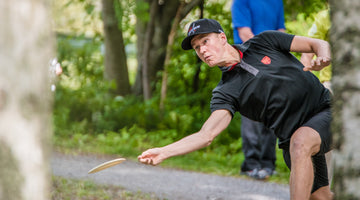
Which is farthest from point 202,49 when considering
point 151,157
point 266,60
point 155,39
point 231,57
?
point 155,39

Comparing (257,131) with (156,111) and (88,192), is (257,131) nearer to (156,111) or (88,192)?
(88,192)

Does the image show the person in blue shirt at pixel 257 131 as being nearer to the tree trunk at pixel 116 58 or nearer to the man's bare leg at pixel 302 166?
the man's bare leg at pixel 302 166

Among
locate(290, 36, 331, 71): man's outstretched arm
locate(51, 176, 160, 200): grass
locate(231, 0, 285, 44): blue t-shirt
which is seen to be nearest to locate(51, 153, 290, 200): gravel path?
locate(51, 176, 160, 200): grass

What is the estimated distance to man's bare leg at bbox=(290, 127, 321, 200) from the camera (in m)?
3.52

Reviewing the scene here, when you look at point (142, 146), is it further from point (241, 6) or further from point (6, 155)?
point (6, 155)

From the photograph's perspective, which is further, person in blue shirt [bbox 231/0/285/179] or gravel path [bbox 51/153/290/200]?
person in blue shirt [bbox 231/0/285/179]

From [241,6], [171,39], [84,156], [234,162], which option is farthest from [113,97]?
[241,6]

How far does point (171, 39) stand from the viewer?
30.6 ft

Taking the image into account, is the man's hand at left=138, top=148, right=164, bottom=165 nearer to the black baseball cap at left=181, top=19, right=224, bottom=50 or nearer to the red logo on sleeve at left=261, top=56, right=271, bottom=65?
the black baseball cap at left=181, top=19, right=224, bottom=50

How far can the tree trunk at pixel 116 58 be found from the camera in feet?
34.2

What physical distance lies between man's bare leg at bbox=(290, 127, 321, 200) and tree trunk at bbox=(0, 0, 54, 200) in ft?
6.95

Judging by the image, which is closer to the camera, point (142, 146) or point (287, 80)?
point (287, 80)

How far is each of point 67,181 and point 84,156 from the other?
216cm

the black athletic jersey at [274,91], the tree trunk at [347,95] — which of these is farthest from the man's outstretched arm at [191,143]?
the tree trunk at [347,95]
